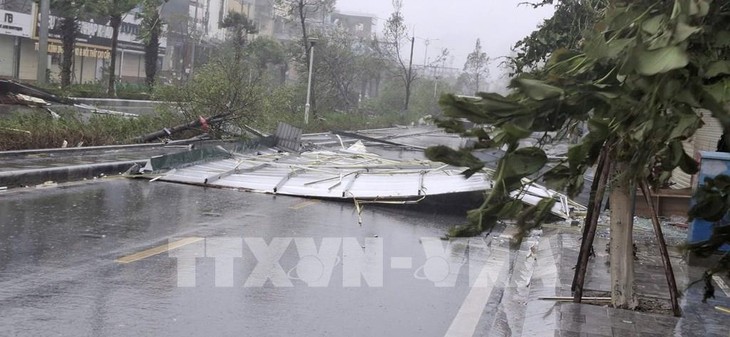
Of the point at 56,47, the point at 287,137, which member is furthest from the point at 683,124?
the point at 56,47

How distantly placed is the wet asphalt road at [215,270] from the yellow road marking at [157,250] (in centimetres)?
2

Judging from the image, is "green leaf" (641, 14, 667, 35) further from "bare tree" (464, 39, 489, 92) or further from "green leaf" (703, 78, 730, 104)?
"bare tree" (464, 39, 489, 92)

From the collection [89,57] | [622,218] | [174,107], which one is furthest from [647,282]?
[89,57]

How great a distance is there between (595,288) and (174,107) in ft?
61.5

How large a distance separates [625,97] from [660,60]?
0.37m

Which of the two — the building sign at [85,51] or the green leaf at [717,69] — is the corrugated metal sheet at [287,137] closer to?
the green leaf at [717,69]

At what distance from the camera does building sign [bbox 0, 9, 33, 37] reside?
1853 inches

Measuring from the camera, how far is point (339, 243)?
11.6 metres

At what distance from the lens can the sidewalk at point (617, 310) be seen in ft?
23.7

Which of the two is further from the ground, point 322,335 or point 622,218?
point 622,218

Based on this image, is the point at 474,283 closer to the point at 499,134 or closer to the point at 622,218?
the point at 622,218

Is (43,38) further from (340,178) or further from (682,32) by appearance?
(682,32)

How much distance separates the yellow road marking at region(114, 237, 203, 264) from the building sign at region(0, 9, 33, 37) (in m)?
40.3

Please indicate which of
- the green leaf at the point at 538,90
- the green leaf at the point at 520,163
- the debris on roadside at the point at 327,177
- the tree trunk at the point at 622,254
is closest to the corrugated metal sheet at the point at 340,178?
the debris on roadside at the point at 327,177
